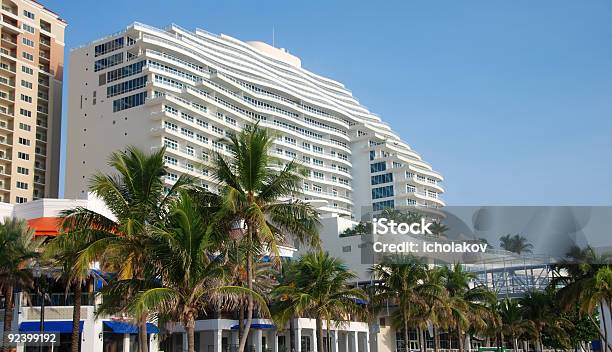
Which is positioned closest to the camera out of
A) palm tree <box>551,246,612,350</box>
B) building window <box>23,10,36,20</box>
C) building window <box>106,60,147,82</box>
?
palm tree <box>551,246,612,350</box>

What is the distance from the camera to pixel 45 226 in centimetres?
5925

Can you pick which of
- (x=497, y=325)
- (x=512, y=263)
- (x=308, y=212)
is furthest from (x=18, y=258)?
(x=512, y=263)

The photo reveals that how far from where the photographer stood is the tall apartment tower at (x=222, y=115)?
106562mm

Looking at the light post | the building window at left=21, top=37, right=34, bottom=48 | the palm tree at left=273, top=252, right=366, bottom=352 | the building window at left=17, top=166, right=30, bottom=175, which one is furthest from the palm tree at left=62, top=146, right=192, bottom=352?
the building window at left=21, top=37, right=34, bottom=48

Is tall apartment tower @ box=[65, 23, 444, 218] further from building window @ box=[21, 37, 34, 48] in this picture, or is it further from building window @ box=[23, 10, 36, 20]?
building window @ box=[23, 10, 36, 20]

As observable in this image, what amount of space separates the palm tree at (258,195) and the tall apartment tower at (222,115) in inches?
2602

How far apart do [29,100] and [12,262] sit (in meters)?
77.3

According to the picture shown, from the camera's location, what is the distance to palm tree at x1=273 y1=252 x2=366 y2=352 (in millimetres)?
42125

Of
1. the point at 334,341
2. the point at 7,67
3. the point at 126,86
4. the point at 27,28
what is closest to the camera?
the point at 334,341

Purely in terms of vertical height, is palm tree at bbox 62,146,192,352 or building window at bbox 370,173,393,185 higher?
building window at bbox 370,173,393,185

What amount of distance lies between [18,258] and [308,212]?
2246 cm

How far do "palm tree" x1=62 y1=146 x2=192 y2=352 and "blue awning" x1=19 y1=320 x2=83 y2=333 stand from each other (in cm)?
2059

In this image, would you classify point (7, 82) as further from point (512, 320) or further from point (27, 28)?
point (512, 320)

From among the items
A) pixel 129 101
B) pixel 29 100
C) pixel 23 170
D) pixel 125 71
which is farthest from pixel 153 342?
pixel 29 100
